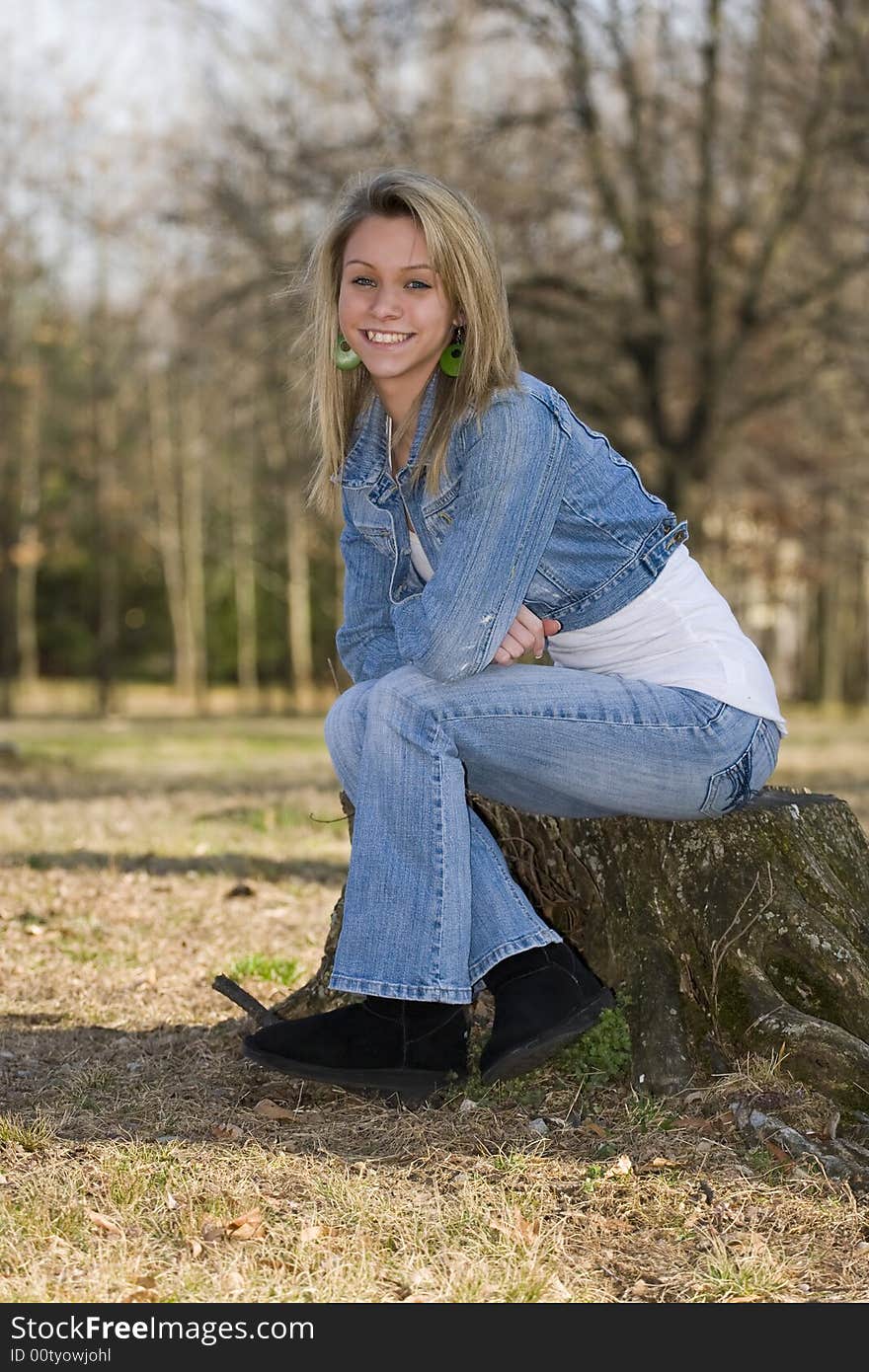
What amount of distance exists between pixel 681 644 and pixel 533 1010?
37.4 inches

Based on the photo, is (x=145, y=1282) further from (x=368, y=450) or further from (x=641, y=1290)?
(x=368, y=450)

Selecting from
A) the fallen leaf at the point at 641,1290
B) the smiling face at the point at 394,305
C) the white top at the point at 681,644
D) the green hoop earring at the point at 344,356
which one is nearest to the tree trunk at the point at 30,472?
the green hoop earring at the point at 344,356

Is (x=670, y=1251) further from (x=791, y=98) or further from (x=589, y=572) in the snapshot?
(x=791, y=98)

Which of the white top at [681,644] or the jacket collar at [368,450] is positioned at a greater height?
the jacket collar at [368,450]

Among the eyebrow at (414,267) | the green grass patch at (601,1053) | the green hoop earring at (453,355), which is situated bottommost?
the green grass patch at (601,1053)

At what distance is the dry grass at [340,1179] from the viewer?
267cm

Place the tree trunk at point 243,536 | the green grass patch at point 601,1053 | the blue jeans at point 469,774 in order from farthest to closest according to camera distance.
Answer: the tree trunk at point 243,536 → the green grass patch at point 601,1053 → the blue jeans at point 469,774

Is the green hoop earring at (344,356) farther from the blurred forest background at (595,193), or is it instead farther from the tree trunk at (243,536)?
the tree trunk at (243,536)

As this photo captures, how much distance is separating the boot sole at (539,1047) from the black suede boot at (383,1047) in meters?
0.10

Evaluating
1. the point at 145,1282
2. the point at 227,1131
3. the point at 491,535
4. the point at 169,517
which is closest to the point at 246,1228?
the point at 145,1282

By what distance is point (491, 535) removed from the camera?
333cm

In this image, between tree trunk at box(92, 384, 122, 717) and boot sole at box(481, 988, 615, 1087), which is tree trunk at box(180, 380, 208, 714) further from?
boot sole at box(481, 988, 615, 1087)

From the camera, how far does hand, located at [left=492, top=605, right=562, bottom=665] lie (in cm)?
345

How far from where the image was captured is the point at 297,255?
15586 millimetres
